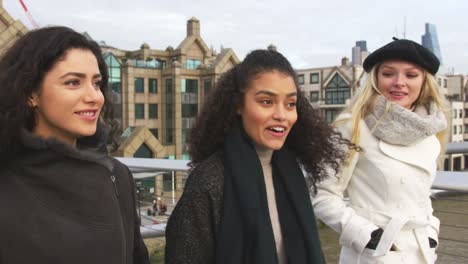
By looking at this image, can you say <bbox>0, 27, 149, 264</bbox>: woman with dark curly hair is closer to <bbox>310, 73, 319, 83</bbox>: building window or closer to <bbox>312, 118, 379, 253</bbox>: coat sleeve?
<bbox>312, 118, 379, 253</bbox>: coat sleeve

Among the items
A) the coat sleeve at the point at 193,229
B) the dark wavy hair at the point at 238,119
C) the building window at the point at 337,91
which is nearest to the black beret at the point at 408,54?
the dark wavy hair at the point at 238,119

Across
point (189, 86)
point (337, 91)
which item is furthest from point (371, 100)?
point (337, 91)

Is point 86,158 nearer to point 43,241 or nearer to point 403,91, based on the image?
point 43,241

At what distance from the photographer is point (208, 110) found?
84.9 inches

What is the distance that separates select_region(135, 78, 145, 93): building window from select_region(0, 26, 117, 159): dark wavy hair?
2618 centimetres

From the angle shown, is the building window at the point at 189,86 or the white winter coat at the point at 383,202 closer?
the white winter coat at the point at 383,202

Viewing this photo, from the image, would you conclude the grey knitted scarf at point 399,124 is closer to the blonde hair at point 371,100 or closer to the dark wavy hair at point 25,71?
the blonde hair at point 371,100

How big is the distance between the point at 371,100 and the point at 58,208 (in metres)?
1.68

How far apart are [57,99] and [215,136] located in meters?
0.69

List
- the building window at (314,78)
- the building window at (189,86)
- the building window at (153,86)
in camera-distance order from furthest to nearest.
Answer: the building window at (314,78) < the building window at (189,86) < the building window at (153,86)

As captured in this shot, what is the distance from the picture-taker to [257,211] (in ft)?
6.22

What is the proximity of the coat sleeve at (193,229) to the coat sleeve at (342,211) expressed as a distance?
2.45 feet

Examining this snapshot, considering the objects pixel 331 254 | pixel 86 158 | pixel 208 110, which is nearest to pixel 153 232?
pixel 331 254

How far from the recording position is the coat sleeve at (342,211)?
2.30 m
